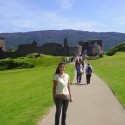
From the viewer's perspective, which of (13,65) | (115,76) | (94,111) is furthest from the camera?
(13,65)

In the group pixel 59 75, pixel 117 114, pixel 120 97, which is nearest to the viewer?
pixel 59 75

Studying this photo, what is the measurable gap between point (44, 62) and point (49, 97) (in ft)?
192

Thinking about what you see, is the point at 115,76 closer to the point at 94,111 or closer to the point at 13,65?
the point at 94,111

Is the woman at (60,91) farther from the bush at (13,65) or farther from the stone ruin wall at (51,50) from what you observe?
the stone ruin wall at (51,50)

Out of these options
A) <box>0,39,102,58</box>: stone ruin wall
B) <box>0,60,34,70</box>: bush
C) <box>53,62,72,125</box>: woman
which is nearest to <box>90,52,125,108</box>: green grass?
<box>53,62,72,125</box>: woman

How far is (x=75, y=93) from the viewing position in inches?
937

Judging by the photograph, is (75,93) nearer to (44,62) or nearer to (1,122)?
(1,122)

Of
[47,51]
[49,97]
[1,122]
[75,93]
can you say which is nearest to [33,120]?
[1,122]

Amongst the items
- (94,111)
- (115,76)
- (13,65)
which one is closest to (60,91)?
(94,111)

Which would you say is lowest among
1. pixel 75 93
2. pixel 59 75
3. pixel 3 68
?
pixel 3 68

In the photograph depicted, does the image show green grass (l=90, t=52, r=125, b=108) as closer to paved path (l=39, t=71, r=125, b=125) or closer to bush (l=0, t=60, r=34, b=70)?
paved path (l=39, t=71, r=125, b=125)

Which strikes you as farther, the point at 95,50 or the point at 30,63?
the point at 95,50

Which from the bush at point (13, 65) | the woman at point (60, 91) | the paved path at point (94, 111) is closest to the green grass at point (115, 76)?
the paved path at point (94, 111)

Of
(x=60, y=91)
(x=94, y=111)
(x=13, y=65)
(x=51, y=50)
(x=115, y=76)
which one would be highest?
(x=60, y=91)
